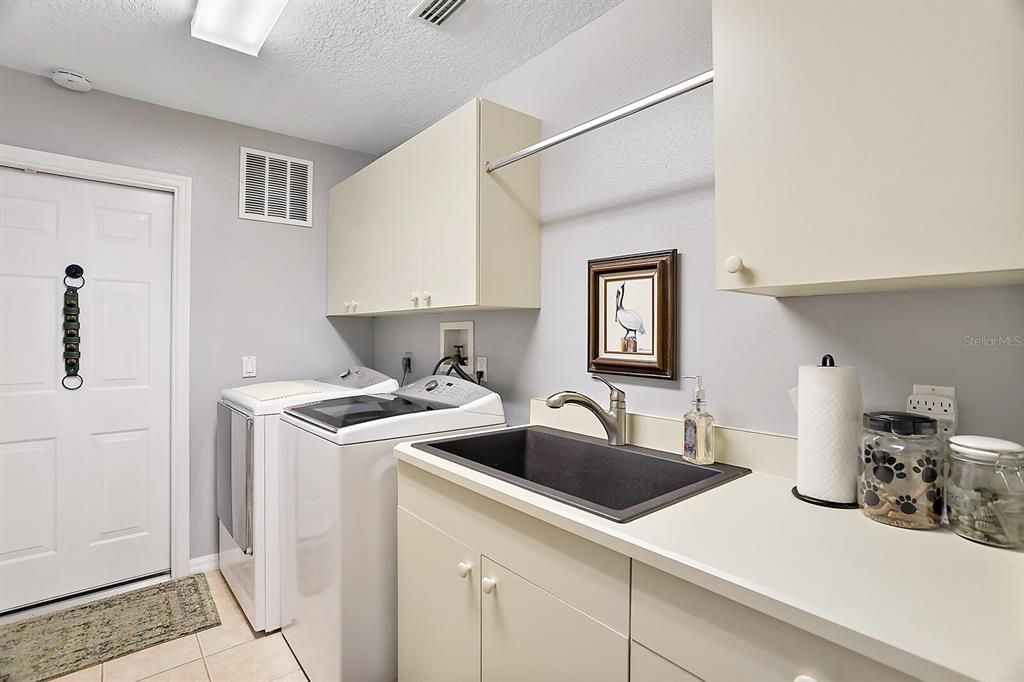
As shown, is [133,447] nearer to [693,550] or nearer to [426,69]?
[426,69]

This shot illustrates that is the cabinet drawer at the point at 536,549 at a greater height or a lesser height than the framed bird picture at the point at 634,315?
lesser

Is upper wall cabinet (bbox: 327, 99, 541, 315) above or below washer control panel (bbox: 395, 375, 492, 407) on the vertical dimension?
above

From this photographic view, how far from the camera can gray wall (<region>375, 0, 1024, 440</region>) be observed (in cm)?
107

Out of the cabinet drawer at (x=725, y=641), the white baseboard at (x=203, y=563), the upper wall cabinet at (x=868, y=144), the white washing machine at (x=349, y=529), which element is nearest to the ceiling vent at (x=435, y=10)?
the upper wall cabinet at (x=868, y=144)

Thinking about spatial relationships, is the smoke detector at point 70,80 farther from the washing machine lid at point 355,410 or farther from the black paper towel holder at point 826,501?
the black paper towel holder at point 826,501

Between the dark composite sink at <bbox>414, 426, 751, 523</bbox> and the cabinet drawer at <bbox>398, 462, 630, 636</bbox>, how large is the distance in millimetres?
79

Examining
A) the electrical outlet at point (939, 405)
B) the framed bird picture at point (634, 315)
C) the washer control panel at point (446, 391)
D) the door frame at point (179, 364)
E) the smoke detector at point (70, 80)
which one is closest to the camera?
the electrical outlet at point (939, 405)

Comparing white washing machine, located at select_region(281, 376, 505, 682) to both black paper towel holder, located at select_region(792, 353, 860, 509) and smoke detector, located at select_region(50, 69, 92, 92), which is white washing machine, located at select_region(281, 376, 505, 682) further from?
smoke detector, located at select_region(50, 69, 92, 92)

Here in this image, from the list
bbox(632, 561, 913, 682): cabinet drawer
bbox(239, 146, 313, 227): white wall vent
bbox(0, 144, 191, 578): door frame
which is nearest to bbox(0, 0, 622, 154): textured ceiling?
bbox(239, 146, 313, 227): white wall vent

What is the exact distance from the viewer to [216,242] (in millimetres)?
2723

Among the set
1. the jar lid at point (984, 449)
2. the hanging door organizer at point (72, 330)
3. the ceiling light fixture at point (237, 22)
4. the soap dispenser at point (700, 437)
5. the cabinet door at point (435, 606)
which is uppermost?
the ceiling light fixture at point (237, 22)

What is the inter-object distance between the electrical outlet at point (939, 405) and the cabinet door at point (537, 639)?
2.59 feet

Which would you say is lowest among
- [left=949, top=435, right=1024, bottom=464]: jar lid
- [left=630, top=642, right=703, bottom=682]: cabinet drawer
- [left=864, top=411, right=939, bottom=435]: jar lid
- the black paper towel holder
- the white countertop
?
[left=630, top=642, right=703, bottom=682]: cabinet drawer

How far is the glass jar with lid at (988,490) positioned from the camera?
0.84 metres
